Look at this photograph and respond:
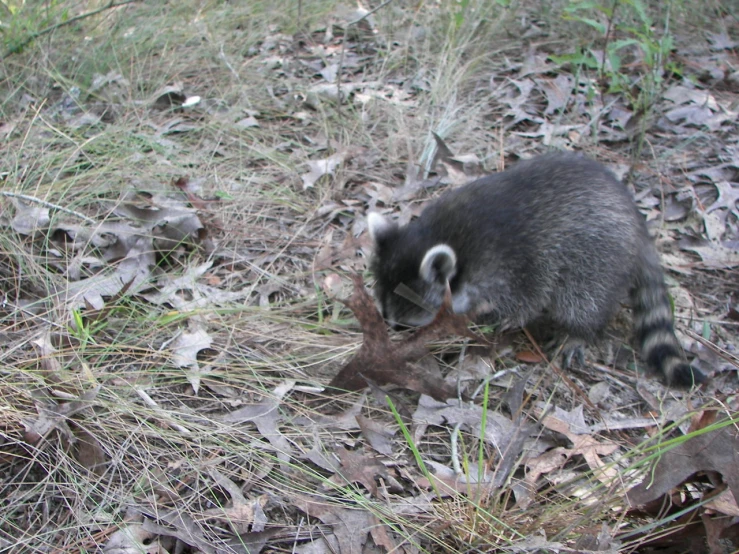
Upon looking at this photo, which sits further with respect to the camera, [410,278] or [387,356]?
[410,278]

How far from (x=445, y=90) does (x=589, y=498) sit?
4.16 m

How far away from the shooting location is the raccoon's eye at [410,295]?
11.5 feet

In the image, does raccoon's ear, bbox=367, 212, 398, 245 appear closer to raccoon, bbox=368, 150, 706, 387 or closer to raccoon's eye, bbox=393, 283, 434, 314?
raccoon, bbox=368, 150, 706, 387

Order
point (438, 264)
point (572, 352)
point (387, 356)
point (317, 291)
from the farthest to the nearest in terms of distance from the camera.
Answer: point (317, 291) < point (572, 352) < point (438, 264) < point (387, 356)

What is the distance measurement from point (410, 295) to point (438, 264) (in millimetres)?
233

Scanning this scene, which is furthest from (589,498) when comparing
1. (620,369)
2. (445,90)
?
(445,90)

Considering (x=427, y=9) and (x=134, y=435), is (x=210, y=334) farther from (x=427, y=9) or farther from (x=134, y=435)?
(x=427, y=9)

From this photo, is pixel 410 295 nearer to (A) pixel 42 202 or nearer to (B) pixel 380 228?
(B) pixel 380 228

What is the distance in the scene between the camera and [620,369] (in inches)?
145

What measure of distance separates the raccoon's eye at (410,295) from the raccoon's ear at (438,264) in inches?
4.2

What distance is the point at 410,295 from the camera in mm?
3520

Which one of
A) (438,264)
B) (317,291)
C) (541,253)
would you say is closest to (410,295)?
(438,264)

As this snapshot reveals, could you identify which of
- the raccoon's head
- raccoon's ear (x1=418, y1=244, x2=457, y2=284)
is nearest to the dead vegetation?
the raccoon's head

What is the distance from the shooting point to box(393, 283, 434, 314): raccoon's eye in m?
3.50
